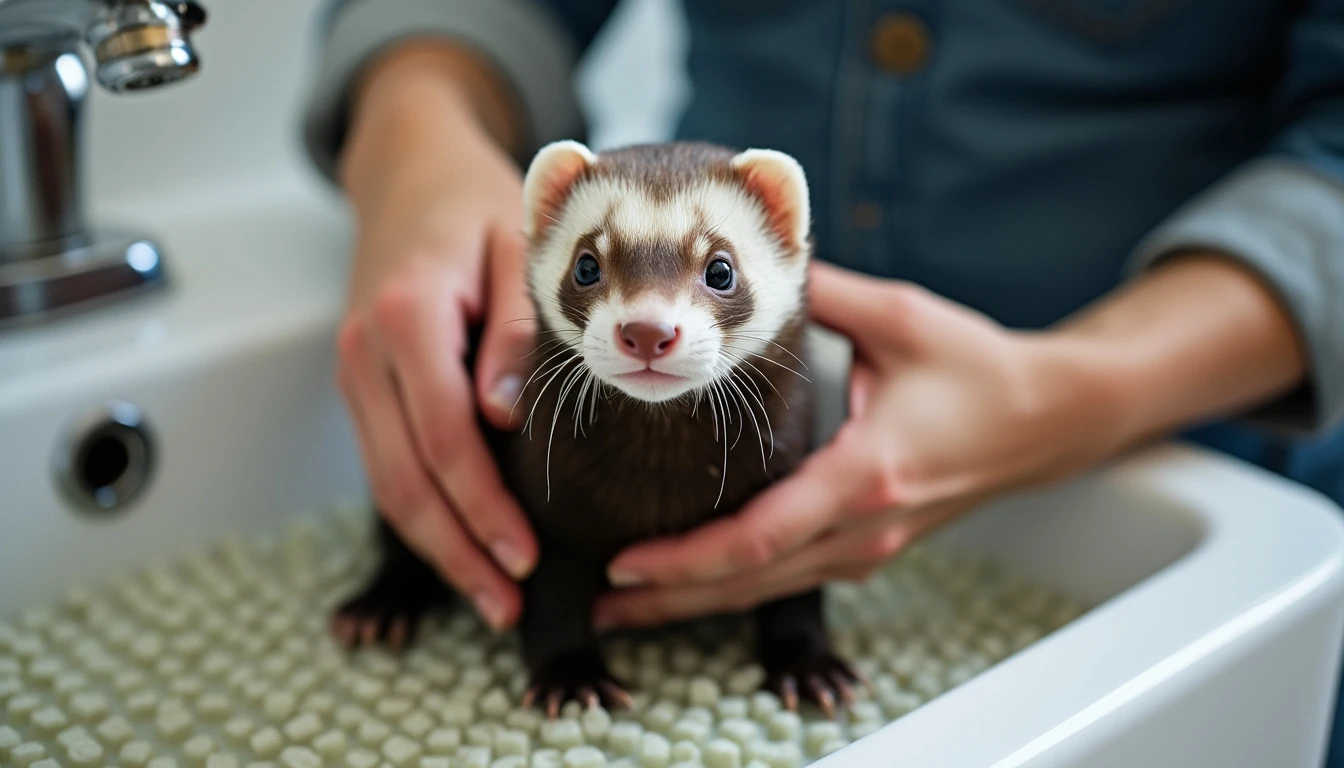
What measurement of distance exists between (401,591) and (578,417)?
21 centimetres

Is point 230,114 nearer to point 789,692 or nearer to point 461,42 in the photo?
point 461,42

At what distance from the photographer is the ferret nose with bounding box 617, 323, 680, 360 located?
0.39 metres

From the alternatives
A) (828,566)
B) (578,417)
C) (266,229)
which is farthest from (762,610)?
(266,229)

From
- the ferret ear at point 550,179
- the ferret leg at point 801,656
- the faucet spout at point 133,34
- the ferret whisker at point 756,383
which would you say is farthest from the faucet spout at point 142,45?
the ferret leg at point 801,656

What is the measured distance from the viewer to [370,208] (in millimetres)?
→ 718

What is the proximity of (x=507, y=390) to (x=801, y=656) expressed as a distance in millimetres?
192

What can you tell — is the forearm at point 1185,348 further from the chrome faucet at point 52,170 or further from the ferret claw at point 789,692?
the chrome faucet at point 52,170

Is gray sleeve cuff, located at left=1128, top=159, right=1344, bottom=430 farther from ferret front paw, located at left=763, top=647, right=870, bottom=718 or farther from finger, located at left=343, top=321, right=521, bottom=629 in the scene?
finger, located at left=343, top=321, right=521, bottom=629

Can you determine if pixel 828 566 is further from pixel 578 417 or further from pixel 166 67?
pixel 166 67

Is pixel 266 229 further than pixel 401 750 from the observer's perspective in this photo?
Yes

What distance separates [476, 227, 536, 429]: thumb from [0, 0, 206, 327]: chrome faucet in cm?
18

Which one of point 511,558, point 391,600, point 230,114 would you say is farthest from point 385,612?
point 230,114

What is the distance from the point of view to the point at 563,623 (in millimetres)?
541

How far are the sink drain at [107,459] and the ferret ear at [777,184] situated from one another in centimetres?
44
